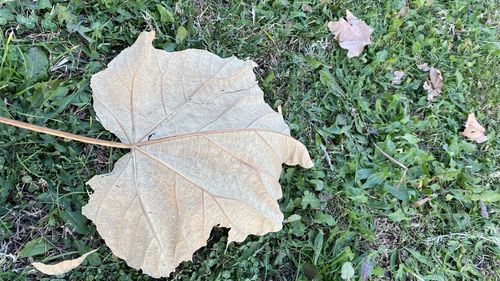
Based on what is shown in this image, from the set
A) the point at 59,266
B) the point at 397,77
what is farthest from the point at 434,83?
the point at 59,266

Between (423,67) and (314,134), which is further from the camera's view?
(423,67)

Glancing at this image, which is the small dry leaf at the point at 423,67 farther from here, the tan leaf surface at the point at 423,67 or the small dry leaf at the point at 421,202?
the small dry leaf at the point at 421,202

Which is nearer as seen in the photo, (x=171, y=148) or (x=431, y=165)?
(x=171, y=148)

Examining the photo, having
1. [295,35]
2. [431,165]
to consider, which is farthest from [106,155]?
[431,165]

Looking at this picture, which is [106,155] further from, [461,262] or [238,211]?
[461,262]

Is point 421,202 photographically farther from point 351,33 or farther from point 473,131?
point 351,33

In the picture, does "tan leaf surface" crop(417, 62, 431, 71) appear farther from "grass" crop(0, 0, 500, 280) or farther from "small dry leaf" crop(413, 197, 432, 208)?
"small dry leaf" crop(413, 197, 432, 208)
